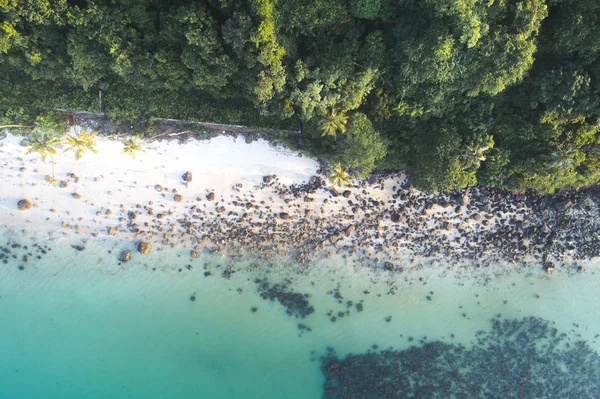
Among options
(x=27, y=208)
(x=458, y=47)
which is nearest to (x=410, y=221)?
(x=458, y=47)

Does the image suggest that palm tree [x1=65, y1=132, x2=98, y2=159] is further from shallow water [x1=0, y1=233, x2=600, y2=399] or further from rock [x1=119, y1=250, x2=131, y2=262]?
shallow water [x1=0, y1=233, x2=600, y2=399]

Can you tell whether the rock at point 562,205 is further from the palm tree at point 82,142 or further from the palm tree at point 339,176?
the palm tree at point 82,142

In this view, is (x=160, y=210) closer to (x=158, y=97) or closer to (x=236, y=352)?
(x=158, y=97)

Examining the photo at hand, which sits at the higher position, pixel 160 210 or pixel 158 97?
pixel 158 97

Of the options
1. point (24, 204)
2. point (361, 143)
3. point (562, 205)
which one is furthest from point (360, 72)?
point (24, 204)

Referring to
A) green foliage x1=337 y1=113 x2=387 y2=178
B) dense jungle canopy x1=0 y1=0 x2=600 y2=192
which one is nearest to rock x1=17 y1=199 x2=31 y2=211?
dense jungle canopy x1=0 y1=0 x2=600 y2=192

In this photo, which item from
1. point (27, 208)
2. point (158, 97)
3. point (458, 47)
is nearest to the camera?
point (458, 47)

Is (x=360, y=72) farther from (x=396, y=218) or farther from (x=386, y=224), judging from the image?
(x=386, y=224)
